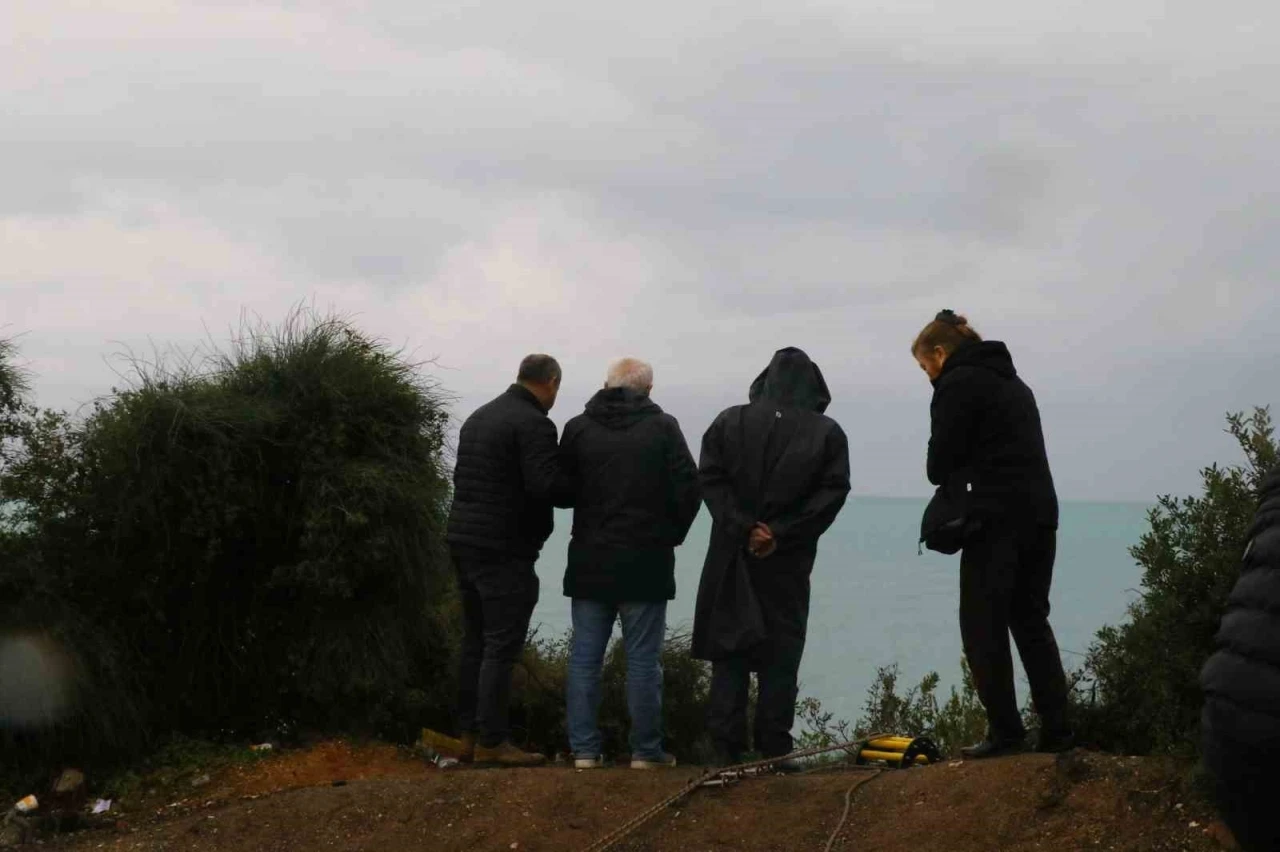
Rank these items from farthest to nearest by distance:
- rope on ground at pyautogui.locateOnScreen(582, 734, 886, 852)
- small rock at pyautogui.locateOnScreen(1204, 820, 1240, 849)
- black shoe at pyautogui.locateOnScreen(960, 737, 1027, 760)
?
black shoe at pyautogui.locateOnScreen(960, 737, 1027, 760)
rope on ground at pyautogui.locateOnScreen(582, 734, 886, 852)
small rock at pyautogui.locateOnScreen(1204, 820, 1240, 849)

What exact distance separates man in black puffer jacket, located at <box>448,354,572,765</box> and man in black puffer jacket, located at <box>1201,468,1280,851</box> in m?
5.68

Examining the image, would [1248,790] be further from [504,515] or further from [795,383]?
[504,515]

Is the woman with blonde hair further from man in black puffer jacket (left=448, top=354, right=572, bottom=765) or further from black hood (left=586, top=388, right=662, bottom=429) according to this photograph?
man in black puffer jacket (left=448, top=354, right=572, bottom=765)

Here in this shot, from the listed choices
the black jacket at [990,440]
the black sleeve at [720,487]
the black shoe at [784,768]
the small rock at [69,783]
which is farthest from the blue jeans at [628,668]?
the small rock at [69,783]

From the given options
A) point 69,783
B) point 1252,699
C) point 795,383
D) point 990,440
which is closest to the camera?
point 1252,699

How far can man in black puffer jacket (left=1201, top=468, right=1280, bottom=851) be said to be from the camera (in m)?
2.40

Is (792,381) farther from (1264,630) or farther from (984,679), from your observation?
(1264,630)

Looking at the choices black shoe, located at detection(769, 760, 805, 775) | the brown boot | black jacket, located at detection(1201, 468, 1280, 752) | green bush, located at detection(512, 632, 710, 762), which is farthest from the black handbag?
black jacket, located at detection(1201, 468, 1280, 752)

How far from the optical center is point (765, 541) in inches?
293

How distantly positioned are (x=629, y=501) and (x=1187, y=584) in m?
3.06

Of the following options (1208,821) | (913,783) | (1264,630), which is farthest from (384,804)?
(1264,630)

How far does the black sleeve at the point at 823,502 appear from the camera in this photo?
746 centimetres

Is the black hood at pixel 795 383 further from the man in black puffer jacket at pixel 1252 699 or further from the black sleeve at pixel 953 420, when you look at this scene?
the man in black puffer jacket at pixel 1252 699

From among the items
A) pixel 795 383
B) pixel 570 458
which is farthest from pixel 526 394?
pixel 795 383
